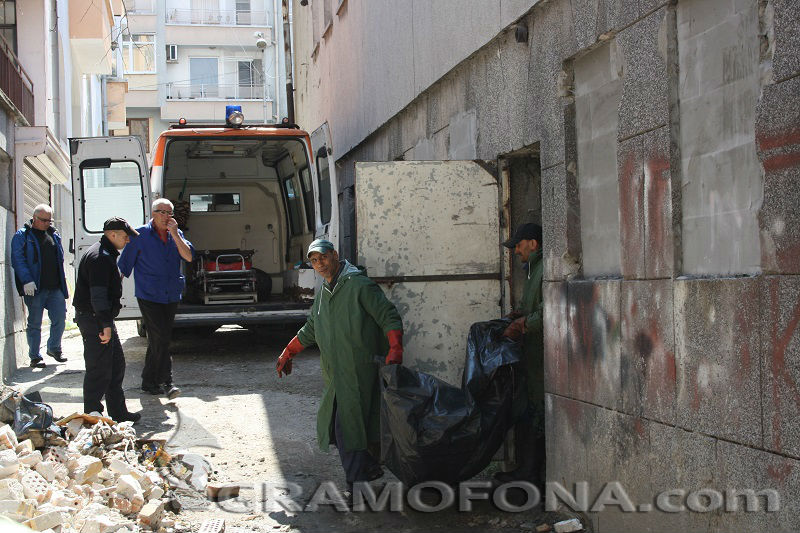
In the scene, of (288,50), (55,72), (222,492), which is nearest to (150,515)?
(222,492)

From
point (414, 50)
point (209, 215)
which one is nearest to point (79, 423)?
point (414, 50)

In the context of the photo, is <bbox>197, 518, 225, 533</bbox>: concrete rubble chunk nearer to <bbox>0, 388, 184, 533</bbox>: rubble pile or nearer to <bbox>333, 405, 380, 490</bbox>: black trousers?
<bbox>0, 388, 184, 533</bbox>: rubble pile

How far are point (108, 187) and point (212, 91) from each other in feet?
95.4

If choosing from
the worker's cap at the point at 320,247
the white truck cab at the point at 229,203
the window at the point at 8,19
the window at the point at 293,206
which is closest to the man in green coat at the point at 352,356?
the worker's cap at the point at 320,247

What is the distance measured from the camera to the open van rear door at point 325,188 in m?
9.62

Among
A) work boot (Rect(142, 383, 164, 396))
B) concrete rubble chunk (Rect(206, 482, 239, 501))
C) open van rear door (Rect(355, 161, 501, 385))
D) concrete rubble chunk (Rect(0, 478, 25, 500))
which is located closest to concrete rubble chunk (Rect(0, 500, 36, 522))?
concrete rubble chunk (Rect(0, 478, 25, 500))

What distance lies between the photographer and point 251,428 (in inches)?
268

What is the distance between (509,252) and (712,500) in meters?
2.64

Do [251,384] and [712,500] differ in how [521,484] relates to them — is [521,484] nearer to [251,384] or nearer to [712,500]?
[712,500]

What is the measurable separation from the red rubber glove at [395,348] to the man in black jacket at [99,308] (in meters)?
2.57

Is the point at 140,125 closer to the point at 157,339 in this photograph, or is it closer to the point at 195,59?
the point at 195,59

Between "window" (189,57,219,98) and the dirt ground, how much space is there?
88.9 ft

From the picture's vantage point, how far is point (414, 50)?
8.98 m

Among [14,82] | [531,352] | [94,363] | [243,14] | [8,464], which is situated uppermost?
[243,14]
